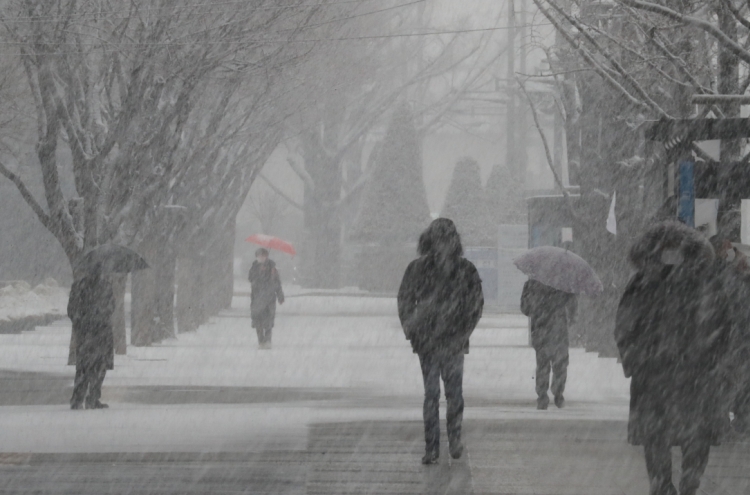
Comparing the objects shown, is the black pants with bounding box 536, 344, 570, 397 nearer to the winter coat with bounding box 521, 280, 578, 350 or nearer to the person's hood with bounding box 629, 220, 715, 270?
the winter coat with bounding box 521, 280, 578, 350

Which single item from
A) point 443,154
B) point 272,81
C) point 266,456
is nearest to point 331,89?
point 272,81

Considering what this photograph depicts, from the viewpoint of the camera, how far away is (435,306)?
10.0 metres

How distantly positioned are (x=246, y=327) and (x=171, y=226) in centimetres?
591

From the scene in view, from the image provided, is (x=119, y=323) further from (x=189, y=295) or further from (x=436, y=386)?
(x=436, y=386)

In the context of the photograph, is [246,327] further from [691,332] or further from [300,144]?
[300,144]

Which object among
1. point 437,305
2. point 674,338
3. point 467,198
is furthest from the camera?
point 467,198

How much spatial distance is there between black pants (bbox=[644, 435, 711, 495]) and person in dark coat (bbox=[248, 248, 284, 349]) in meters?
16.0

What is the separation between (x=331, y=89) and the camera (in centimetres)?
3409

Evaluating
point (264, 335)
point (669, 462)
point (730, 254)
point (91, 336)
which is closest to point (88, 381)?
point (91, 336)

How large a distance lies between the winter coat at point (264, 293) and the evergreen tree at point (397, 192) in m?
29.9

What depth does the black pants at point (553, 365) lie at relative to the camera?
1405 centimetres

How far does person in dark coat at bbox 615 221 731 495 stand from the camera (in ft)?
24.6

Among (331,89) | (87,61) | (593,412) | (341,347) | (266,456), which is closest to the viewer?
(266,456)

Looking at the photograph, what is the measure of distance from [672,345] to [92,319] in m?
8.23
